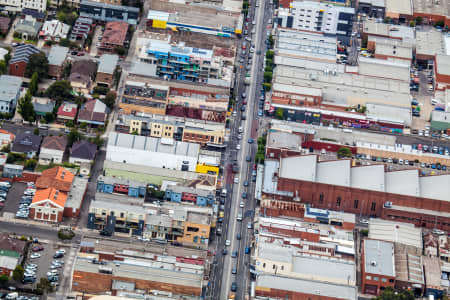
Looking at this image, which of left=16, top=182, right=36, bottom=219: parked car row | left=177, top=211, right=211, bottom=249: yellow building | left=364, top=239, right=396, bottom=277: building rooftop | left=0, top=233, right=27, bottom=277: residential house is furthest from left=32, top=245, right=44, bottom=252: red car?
left=364, top=239, right=396, bottom=277: building rooftop

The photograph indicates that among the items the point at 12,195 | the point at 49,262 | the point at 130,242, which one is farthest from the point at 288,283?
the point at 12,195

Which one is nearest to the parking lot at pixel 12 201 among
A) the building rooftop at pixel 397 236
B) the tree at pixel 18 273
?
the tree at pixel 18 273

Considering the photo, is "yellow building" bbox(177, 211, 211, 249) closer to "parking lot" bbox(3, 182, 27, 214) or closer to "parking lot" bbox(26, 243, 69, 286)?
"parking lot" bbox(26, 243, 69, 286)

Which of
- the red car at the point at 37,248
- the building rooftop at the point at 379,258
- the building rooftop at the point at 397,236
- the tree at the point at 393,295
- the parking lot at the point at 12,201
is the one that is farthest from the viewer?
the building rooftop at the point at 397,236

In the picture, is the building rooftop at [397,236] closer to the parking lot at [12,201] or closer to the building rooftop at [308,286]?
the building rooftop at [308,286]

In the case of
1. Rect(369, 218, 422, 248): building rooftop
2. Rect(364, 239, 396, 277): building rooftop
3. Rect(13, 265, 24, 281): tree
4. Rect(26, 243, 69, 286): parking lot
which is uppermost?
Rect(369, 218, 422, 248): building rooftop

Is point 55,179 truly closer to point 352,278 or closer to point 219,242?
point 219,242
